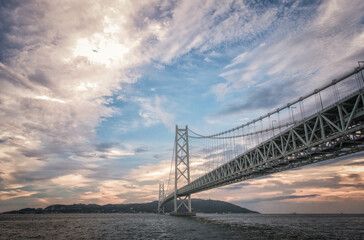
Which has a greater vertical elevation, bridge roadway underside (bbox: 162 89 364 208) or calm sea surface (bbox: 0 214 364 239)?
bridge roadway underside (bbox: 162 89 364 208)

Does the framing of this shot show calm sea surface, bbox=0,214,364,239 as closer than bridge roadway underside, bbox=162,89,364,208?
No

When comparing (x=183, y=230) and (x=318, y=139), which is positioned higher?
(x=318, y=139)

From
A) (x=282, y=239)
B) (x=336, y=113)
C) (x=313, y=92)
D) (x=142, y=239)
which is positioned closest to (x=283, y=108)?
(x=313, y=92)

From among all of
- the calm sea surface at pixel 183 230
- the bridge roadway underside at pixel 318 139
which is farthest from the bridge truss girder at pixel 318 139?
the calm sea surface at pixel 183 230

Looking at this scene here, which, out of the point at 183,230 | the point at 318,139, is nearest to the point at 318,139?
the point at 318,139

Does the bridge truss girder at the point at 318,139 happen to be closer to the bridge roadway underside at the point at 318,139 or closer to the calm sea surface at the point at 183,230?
the bridge roadway underside at the point at 318,139

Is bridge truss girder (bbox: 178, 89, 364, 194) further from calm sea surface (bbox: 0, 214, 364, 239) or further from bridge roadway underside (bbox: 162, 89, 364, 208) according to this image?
calm sea surface (bbox: 0, 214, 364, 239)

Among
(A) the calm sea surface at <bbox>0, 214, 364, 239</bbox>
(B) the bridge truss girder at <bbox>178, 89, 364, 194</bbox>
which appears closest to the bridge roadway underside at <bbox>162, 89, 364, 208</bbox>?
(B) the bridge truss girder at <bbox>178, 89, 364, 194</bbox>

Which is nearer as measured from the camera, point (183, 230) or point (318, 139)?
point (318, 139)

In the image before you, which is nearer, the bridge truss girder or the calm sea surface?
the bridge truss girder

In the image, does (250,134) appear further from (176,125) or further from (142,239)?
(176,125)

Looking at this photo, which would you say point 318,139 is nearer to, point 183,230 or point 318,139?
point 318,139
